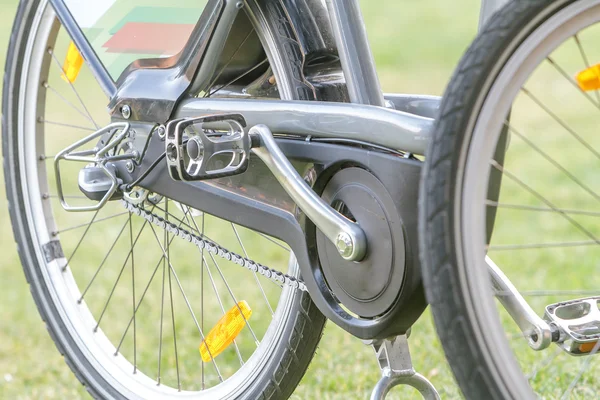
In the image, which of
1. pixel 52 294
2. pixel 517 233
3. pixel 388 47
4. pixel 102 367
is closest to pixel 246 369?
pixel 102 367

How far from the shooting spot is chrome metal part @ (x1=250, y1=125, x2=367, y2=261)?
1.42 m

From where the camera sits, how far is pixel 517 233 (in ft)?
14.0

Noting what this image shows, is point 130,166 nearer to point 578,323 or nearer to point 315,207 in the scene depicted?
point 315,207

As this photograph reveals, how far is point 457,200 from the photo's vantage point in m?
1.13

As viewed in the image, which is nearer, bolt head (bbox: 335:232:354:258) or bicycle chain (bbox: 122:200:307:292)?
bolt head (bbox: 335:232:354:258)

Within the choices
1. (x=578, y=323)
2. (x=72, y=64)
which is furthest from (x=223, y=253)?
(x=72, y=64)

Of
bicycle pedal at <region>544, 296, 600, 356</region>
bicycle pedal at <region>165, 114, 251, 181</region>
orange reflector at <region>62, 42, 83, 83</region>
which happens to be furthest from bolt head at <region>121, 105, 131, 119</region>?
bicycle pedal at <region>544, 296, 600, 356</region>

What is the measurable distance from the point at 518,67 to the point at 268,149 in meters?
0.54

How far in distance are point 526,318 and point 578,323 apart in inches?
4.1

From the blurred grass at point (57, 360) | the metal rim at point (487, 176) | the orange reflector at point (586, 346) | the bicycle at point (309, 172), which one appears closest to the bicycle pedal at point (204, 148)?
the bicycle at point (309, 172)

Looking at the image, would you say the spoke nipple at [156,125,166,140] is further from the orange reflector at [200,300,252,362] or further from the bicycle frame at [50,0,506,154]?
the orange reflector at [200,300,252,362]

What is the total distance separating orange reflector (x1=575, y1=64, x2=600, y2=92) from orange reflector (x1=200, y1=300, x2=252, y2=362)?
2.89 feet

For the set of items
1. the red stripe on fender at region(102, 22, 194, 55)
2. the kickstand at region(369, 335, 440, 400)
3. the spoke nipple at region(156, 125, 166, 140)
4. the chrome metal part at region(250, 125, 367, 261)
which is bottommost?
the kickstand at region(369, 335, 440, 400)

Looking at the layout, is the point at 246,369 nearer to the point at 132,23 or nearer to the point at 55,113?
the point at 132,23
